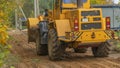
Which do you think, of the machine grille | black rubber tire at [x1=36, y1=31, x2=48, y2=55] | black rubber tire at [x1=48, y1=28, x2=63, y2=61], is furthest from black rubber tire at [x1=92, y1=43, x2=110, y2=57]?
black rubber tire at [x1=36, y1=31, x2=48, y2=55]

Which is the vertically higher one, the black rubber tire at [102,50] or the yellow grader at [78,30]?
the yellow grader at [78,30]

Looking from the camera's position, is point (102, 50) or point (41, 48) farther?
point (41, 48)

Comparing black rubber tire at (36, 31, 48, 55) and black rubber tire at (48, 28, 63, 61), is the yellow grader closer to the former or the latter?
black rubber tire at (48, 28, 63, 61)

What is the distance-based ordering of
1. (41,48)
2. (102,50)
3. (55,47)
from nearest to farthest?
(55,47), (102,50), (41,48)

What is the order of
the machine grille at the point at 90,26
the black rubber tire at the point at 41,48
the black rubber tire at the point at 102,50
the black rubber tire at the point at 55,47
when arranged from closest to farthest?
the machine grille at the point at 90,26 → the black rubber tire at the point at 55,47 → the black rubber tire at the point at 102,50 → the black rubber tire at the point at 41,48

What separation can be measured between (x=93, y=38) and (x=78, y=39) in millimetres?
556

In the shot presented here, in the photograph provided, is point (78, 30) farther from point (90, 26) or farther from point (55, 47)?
point (55, 47)

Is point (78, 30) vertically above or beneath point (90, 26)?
beneath

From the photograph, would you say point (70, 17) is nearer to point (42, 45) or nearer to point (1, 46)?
point (42, 45)

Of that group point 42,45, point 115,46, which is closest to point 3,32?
point 42,45

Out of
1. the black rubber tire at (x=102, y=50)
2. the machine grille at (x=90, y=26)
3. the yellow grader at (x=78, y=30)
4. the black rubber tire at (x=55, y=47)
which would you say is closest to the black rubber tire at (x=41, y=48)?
the yellow grader at (x=78, y=30)

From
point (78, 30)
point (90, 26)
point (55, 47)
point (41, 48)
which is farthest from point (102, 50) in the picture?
point (41, 48)

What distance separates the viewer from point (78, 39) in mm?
12977

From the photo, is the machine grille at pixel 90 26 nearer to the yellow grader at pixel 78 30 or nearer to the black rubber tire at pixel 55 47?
the yellow grader at pixel 78 30
